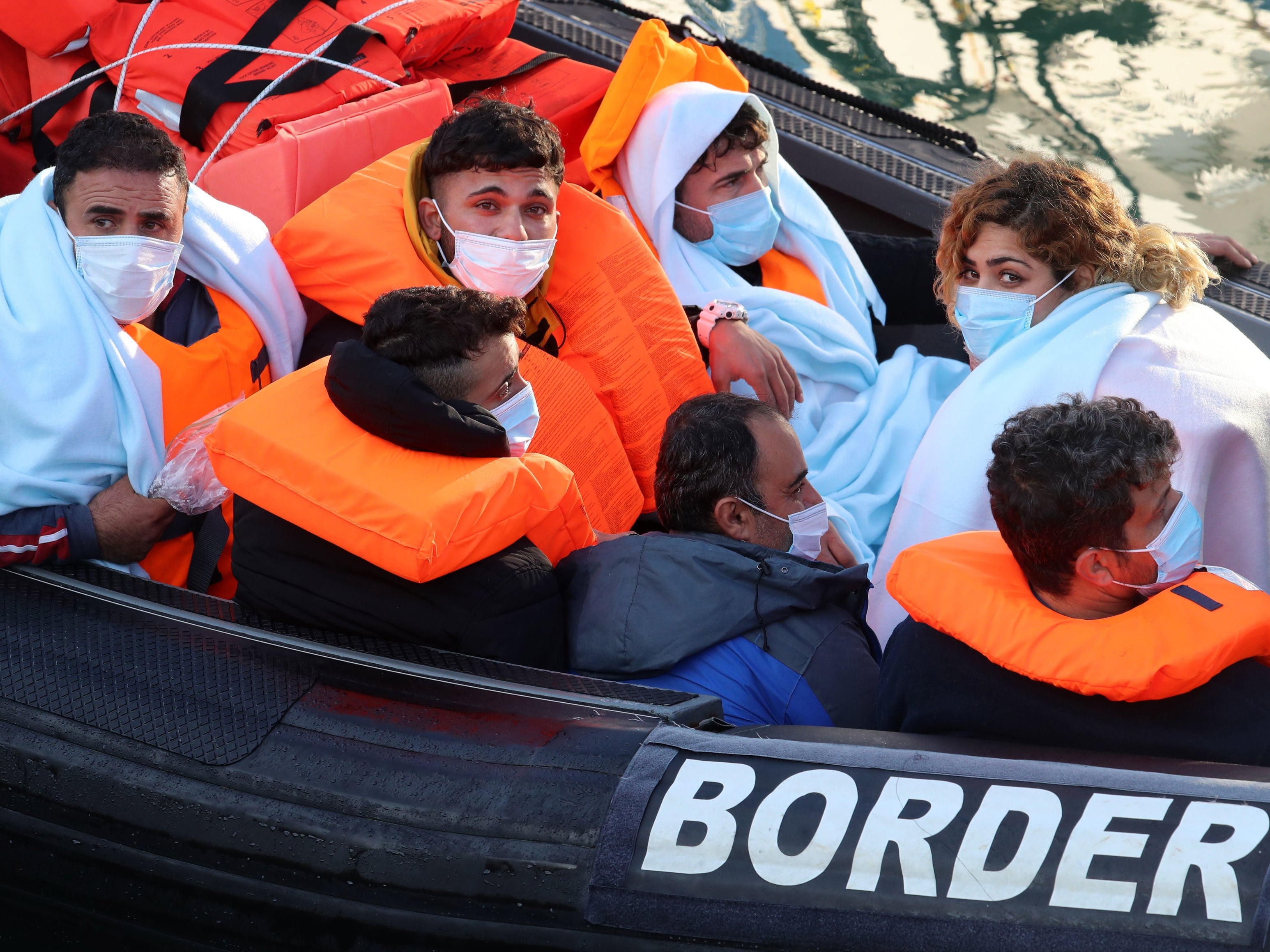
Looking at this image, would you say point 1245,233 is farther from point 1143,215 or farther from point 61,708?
point 61,708

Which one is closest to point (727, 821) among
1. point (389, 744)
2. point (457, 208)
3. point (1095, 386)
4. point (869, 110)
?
point (389, 744)

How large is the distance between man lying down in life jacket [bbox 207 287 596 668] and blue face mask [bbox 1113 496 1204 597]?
74 cm

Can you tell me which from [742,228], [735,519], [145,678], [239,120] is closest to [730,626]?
[735,519]

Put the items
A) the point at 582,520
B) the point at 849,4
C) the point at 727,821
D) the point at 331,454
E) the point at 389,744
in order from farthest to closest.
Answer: the point at 849,4 < the point at 582,520 < the point at 331,454 < the point at 389,744 < the point at 727,821

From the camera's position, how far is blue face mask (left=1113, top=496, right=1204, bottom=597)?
1.38 meters

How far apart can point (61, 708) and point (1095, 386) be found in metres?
1.51

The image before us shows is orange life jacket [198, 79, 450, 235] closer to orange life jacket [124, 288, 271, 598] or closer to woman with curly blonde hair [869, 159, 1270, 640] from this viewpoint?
orange life jacket [124, 288, 271, 598]

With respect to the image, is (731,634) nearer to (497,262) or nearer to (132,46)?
(497,262)

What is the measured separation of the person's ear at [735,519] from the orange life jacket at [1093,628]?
0.32 meters

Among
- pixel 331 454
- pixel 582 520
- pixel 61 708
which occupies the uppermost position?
pixel 331 454

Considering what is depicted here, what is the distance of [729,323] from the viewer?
2445 mm

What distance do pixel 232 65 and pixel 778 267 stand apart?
4.19 feet

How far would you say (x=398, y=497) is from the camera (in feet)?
4.67

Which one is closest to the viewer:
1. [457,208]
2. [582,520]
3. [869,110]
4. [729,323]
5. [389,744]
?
[389,744]
